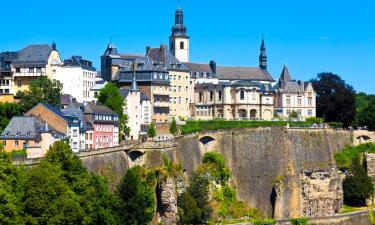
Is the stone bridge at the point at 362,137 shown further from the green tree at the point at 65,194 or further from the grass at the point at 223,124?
the green tree at the point at 65,194

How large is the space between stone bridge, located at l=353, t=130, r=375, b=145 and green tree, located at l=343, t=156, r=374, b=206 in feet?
20.3

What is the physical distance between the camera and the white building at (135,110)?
94.8 metres

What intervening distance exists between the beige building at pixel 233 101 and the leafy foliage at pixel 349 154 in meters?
11.7

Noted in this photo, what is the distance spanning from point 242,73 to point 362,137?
22.0 metres

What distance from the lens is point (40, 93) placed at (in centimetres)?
8888

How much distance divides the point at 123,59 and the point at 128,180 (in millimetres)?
36342

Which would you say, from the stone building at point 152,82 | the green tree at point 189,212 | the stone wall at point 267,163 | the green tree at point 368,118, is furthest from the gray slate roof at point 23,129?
the green tree at point 368,118

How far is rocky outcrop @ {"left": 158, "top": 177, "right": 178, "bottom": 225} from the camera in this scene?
3091 inches

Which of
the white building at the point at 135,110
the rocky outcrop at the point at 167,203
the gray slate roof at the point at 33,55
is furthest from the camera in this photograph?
the gray slate roof at the point at 33,55

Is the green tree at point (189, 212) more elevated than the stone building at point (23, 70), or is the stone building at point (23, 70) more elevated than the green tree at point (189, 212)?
the stone building at point (23, 70)

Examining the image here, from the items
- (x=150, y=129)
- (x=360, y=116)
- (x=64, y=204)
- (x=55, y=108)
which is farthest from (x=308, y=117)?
(x=64, y=204)

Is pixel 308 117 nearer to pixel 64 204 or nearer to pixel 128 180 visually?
pixel 128 180

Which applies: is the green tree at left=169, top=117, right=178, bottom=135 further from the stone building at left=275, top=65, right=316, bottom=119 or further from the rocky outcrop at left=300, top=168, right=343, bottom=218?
the stone building at left=275, top=65, right=316, bottom=119

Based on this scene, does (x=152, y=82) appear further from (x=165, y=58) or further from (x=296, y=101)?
(x=296, y=101)
